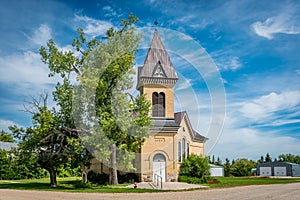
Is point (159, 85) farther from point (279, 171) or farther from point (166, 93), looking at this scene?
point (279, 171)

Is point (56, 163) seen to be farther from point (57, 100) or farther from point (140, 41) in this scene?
point (140, 41)

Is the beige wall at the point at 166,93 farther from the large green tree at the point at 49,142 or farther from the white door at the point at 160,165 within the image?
the large green tree at the point at 49,142

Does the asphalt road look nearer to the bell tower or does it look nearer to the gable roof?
the bell tower

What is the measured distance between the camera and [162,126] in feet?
115

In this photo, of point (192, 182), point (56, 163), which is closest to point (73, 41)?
point (56, 163)

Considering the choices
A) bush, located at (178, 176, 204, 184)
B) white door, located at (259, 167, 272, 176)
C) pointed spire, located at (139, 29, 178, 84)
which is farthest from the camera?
white door, located at (259, 167, 272, 176)

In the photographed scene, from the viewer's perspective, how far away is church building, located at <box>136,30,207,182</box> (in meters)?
34.4

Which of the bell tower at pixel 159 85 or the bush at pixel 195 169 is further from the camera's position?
the bell tower at pixel 159 85

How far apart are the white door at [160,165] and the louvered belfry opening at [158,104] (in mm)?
4831

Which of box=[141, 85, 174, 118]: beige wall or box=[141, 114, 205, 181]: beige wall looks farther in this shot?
box=[141, 85, 174, 118]: beige wall

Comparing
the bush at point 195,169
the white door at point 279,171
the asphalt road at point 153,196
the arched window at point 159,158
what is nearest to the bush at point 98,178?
the arched window at point 159,158

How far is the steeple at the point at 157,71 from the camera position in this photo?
3728cm

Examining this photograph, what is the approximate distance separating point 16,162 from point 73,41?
36.5 ft

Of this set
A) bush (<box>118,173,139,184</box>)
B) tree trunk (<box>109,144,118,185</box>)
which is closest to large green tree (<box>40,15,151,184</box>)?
tree trunk (<box>109,144,118,185</box>)
